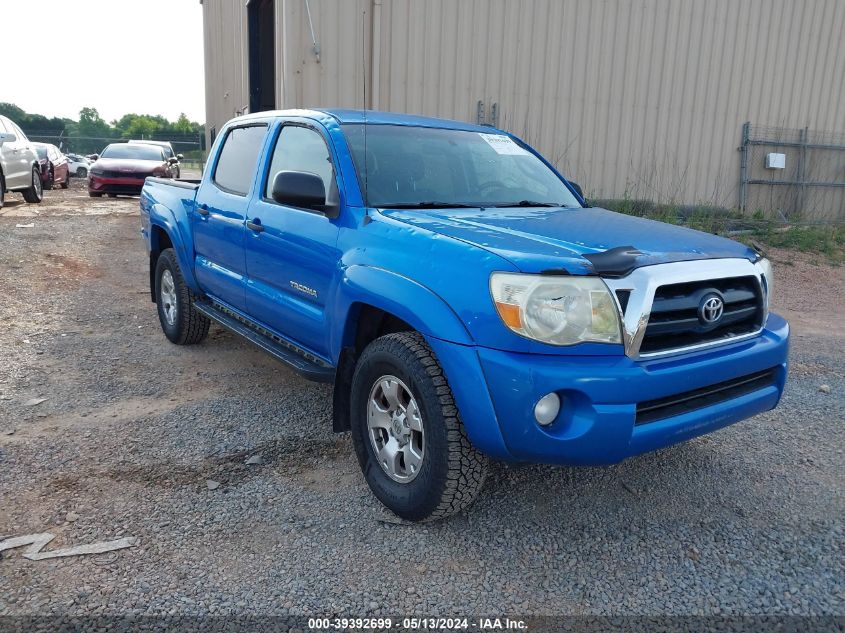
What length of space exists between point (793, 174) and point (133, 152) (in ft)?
49.1

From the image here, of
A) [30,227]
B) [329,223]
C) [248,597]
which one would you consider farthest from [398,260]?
[30,227]

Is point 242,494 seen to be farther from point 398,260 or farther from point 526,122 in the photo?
point 526,122

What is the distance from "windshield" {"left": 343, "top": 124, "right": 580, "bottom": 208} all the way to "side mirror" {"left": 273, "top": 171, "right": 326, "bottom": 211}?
0.76 feet

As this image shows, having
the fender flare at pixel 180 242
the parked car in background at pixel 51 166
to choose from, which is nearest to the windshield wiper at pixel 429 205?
the fender flare at pixel 180 242

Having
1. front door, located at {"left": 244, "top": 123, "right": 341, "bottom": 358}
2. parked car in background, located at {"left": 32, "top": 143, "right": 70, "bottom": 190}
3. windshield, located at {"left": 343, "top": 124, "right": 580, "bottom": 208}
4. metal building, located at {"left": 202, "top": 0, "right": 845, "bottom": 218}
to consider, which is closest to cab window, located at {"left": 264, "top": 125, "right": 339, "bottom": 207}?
front door, located at {"left": 244, "top": 123, "right": 341, "bottom": 358}

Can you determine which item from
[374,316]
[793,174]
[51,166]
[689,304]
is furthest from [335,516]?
[51,166]

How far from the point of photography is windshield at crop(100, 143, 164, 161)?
17281 mm

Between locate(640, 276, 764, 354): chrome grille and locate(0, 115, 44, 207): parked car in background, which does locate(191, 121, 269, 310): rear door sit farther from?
locate(0, 115, 44, 207): parked car in background

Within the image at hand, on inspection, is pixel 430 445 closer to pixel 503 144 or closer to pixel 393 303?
pixel 393 303

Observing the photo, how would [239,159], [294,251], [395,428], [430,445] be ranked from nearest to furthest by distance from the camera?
[430,445] < [395,428] < [294,251] < [239,159]

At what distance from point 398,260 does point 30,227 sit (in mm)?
10847

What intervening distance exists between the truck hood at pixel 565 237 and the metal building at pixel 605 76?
245 inches

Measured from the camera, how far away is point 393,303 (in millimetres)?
2875

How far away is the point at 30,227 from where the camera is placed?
37.9ft
